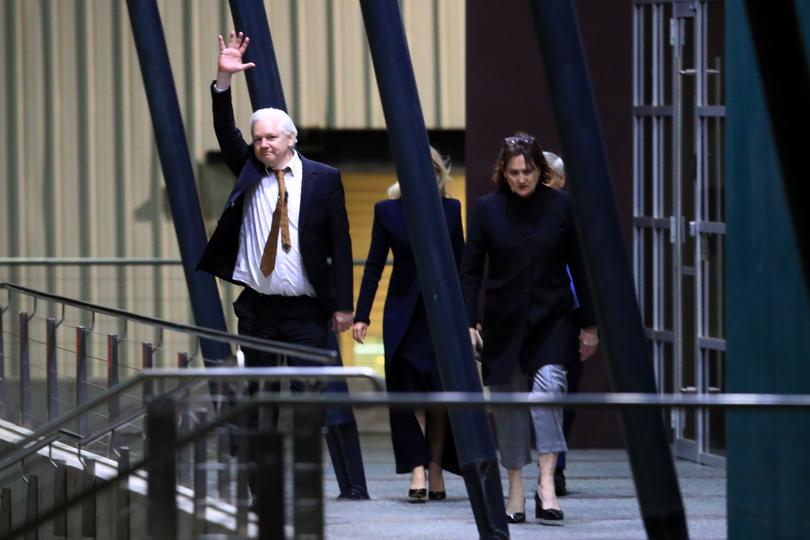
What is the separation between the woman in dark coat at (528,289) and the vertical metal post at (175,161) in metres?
2.33

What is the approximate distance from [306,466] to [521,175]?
12.9 feet

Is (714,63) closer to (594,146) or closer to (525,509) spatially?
(525,509)

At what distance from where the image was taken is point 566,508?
808cm

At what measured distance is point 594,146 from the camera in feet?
21.9

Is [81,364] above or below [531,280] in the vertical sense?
below

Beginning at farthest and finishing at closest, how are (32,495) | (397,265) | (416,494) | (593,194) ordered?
(32,495) → (397,265) → (416,494) → (593,194)

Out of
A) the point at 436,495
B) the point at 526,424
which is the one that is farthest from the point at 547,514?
the point at 436,495

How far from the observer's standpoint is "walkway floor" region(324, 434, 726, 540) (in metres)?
5.39

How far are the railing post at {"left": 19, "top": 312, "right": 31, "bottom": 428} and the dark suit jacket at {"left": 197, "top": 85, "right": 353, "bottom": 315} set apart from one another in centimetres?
225

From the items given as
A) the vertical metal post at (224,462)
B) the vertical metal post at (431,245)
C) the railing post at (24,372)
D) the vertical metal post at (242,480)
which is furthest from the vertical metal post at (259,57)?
the vertical metal post at (242,480)

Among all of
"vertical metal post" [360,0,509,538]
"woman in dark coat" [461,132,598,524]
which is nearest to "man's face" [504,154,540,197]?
"woman in dark coat" [461,132,598,524]

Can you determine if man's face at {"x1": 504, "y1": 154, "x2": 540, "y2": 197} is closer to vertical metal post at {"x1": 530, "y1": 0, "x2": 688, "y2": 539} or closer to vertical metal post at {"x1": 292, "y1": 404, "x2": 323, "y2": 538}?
vertical metal post at {"x1": 530, "y1": 0, "x2": 688, "y2": 539}

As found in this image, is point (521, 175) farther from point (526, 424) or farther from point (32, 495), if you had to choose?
point (32, 495)

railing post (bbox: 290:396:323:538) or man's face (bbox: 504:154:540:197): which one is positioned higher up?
man's face (bbox: 504:154:540:197)
